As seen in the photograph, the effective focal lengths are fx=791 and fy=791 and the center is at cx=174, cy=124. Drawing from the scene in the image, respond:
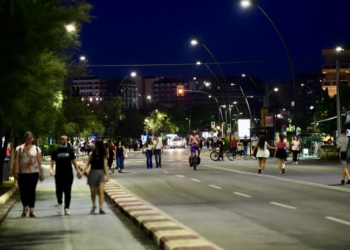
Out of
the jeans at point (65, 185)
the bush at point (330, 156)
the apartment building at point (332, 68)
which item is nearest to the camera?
the jeans at point (65, 185)

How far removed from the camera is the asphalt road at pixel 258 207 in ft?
43.8

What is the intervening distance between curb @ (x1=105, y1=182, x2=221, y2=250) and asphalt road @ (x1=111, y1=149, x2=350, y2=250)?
0.44 meters

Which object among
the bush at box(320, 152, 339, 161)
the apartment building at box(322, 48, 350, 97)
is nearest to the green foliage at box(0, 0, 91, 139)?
the bush at box(320, 152, 339, 161)

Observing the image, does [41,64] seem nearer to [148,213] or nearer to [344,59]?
[148,213]

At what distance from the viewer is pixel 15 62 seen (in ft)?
40.1

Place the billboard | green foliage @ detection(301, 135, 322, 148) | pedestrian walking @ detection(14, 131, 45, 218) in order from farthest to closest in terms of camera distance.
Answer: the billboard
green foliage @ detection(301, 135, 322, 148)
pedestrian walking @ detection(14, 131, 45, 218)

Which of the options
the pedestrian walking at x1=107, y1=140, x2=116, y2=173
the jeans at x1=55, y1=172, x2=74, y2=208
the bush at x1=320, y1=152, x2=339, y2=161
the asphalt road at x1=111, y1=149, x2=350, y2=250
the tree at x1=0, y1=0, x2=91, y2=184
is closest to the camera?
the tree at x1=0, y1=0, x2=91, y2=184

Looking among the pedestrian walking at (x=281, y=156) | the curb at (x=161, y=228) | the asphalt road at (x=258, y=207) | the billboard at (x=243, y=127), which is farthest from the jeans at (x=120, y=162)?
the billboard at (x=243, y=127)

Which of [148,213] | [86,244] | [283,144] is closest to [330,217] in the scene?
[148,213]

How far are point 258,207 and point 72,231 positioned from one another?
543cm

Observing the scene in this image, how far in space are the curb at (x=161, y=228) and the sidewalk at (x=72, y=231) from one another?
0.16m

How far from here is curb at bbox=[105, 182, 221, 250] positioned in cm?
1202

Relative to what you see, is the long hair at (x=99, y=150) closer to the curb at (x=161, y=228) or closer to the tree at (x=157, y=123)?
the curb at (x=161, y=228)

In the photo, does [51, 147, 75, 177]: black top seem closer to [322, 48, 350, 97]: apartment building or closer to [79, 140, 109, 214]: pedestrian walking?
[79, 140, 109, 214]: pedestrian walking
